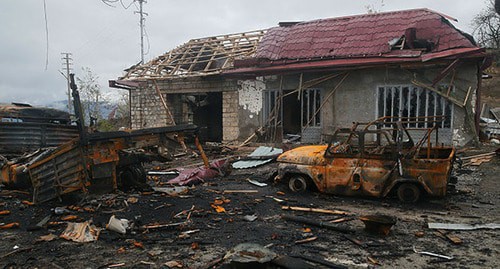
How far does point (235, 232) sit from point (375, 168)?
133 inches

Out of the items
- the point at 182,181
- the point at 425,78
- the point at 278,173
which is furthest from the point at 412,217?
the point at 425,78

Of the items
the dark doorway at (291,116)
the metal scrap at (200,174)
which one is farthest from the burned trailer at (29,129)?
the dark doorway at (291,116)

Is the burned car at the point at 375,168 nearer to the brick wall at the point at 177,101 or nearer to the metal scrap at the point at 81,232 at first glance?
the metal scrap at the point at 81,232

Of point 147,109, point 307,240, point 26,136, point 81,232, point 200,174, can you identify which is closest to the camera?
point 307,240

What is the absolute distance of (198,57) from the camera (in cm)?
1633

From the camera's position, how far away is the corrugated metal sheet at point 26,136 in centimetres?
831

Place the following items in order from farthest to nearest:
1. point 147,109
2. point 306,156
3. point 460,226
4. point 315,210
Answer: point 147,109 → point 306,156 → point 315,210 → point 460,226

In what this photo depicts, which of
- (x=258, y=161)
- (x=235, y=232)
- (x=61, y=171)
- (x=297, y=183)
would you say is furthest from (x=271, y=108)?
(x=235, y=232)

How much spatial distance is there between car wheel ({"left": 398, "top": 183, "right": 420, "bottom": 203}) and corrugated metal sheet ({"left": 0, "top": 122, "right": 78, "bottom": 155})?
28.1 ft

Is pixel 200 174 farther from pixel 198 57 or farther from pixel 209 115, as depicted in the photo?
pixel 209 115

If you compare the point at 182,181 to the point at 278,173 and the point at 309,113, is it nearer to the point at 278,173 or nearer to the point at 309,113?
the point at 278,173

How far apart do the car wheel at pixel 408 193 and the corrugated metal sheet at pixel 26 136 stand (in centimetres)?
857

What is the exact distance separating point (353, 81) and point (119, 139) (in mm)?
9054

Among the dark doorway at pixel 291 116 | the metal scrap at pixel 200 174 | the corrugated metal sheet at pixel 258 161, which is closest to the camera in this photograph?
the metal scrap at pixel 200 174
